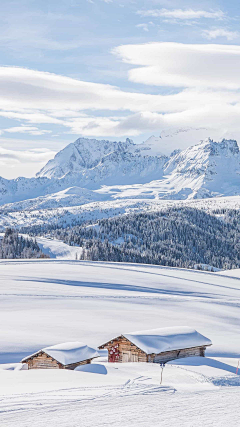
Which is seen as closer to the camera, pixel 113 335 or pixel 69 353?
pixel 69 353

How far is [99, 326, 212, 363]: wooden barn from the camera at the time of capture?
3103 centimetres

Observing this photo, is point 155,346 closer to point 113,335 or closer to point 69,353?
point 69,353

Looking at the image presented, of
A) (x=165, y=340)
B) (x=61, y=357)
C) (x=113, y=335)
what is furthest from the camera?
(x=113, y=335)

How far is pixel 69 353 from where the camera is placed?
29.3m

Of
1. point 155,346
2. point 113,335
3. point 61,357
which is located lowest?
point 113,335

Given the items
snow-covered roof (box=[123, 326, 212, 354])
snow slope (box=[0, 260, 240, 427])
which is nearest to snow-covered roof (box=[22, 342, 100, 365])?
snow slope (box=[0, 260, 240, 427])

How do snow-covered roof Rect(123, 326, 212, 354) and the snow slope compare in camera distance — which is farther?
snow-covered roof Rect(123, 326, 212, 354)

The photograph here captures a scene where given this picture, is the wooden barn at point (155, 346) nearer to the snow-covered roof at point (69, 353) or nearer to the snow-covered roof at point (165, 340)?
the snow-covered roof at point (165, 340)

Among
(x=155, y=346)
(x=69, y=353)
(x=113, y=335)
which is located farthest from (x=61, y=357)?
(x=113, y=335)

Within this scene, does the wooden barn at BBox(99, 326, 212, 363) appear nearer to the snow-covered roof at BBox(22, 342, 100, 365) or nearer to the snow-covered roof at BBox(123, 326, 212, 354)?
the snow-covered roof at BBox(123, 326, 212, 354)

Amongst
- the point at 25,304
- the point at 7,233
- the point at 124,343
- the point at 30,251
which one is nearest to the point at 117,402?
the point at 124,343

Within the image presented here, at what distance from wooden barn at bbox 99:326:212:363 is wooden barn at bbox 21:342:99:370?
283 cm

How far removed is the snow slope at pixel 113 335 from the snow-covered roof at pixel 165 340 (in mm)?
1272

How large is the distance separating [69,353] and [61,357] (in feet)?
2.74
